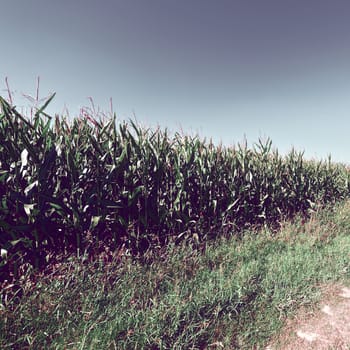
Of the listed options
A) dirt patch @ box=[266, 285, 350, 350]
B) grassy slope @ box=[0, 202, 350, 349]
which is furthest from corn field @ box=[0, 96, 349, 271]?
dirt patch @ box=[266, 285, 350, 350]

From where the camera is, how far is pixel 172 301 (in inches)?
90.1

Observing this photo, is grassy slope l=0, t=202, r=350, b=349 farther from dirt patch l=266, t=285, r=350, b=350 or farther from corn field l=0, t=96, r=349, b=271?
corn field l=0, t=96, r=349, b=271

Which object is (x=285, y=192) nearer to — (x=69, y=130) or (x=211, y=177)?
(x=211, y=177)

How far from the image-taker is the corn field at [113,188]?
2.48m

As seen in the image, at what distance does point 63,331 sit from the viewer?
6.01 ft

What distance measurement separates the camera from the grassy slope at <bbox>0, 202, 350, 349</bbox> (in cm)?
184

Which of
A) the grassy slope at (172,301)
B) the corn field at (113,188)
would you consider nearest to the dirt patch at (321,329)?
the grassy slope at (172,301)

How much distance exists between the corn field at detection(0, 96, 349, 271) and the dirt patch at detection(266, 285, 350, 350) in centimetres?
183

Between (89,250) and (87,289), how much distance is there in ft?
2.28

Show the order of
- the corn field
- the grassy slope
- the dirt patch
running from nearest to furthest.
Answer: the grassy slope < the dirt patch < the corn field

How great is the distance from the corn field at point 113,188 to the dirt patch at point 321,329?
72.2 inches

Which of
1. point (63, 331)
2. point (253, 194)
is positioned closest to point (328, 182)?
point (253, 194)

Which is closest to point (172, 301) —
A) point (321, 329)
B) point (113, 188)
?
point (321, 329)

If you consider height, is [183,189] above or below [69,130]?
below
